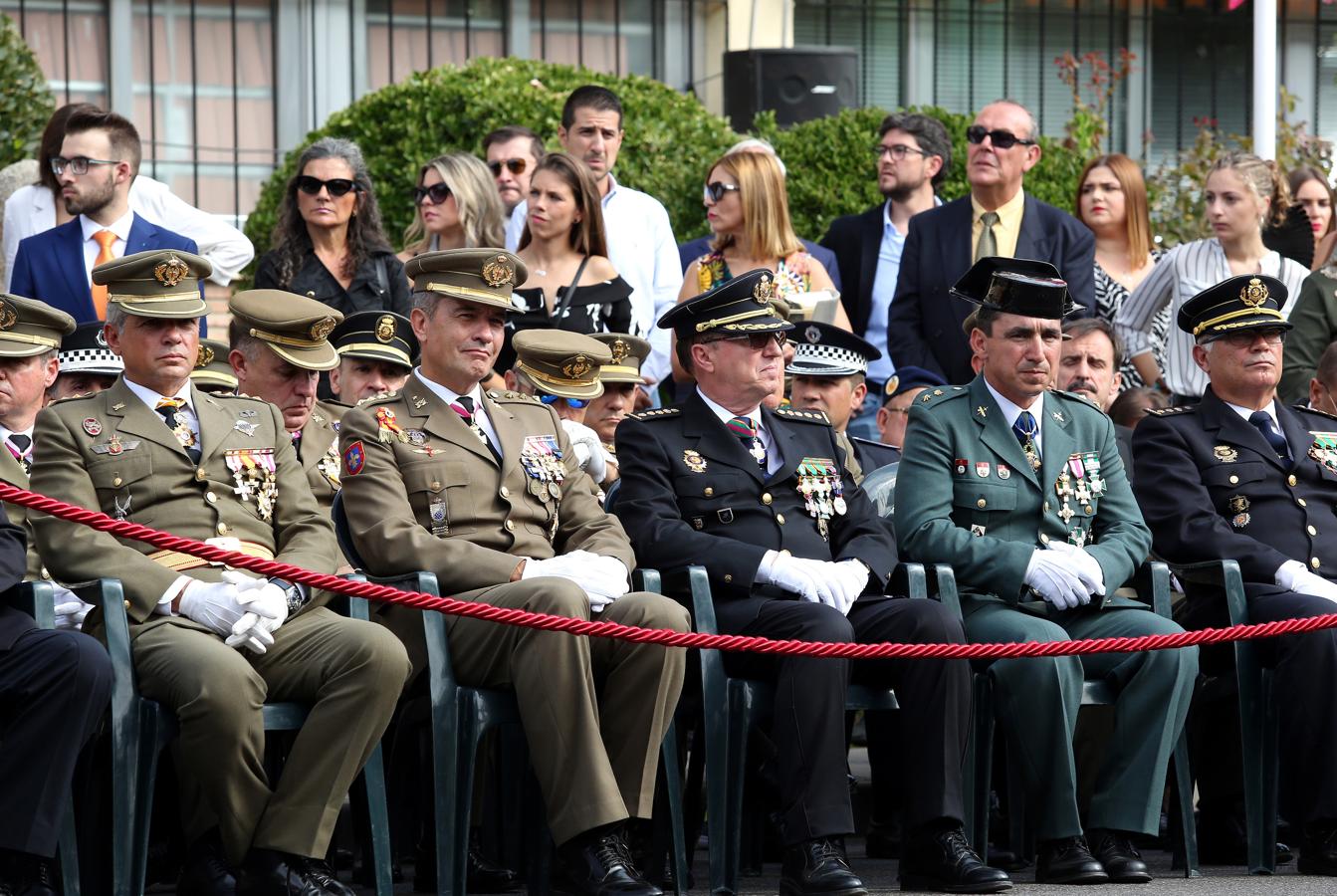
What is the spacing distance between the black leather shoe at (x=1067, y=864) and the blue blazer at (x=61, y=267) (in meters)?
3.91

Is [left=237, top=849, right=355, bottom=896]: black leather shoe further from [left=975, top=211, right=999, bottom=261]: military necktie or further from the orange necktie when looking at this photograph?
[left=975, top=211, right=999, bottom=261]: military necktie

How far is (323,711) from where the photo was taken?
18.4 ft

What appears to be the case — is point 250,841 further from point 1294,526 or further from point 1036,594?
point 1294,526

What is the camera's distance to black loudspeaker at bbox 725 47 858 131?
14.9 meters

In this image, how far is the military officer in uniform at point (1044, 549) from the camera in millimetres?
6199

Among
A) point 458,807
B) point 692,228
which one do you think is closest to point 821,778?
point 458,807

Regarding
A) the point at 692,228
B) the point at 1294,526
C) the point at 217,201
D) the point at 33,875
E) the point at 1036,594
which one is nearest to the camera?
the point at 33,875

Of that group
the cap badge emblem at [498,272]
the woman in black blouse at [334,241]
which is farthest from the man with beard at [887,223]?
the cap badge emblem at [498,272]

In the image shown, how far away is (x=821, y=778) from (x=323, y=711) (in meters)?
1.32

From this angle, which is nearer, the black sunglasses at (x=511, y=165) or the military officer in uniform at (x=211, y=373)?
the military officer in uniform at (x=211, y=373)

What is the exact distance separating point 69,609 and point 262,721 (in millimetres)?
693

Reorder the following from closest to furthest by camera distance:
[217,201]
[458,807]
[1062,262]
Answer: [458,807], [1062,262], [217,201]

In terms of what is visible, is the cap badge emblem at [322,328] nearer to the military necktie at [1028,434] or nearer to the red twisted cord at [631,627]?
the red twisted cord at [631,627]

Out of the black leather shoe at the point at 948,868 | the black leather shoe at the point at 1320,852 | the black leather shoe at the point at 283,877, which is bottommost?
the black leather shoe at the point at 1320,852
